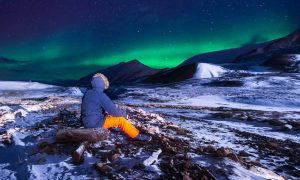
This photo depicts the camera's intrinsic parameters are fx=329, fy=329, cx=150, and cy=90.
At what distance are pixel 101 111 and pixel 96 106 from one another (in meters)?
0.21

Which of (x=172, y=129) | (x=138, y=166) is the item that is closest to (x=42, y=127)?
(x=172, y=129)

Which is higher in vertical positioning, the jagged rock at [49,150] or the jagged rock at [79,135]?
the jagged rock at [79,135]

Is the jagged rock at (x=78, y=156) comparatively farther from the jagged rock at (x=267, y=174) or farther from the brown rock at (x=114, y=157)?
the jagged rock at (x=267, y=174)

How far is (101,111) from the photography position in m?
8.16

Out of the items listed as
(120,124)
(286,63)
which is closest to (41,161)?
(120,124)

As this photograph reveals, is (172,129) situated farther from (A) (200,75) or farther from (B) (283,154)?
(A) (200,75)

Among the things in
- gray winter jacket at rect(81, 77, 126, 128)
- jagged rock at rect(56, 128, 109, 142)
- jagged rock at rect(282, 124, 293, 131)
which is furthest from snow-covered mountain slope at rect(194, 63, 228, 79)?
jagged rock at rect(56, 128, 109, 142)

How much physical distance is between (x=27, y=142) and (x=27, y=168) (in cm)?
230

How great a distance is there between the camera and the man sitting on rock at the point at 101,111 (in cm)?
795

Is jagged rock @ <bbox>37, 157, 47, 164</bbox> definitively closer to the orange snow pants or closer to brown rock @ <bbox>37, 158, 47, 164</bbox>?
brown rock @ <bbox>37, 158, 47, 164</bbox>

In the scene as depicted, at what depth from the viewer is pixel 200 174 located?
600 cm

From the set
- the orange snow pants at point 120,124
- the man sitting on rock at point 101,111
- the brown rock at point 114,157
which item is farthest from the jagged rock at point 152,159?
the orange snow pants at point 120,124

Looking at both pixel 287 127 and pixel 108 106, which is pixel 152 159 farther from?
pixel 287 127

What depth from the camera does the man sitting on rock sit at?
7949 mm
